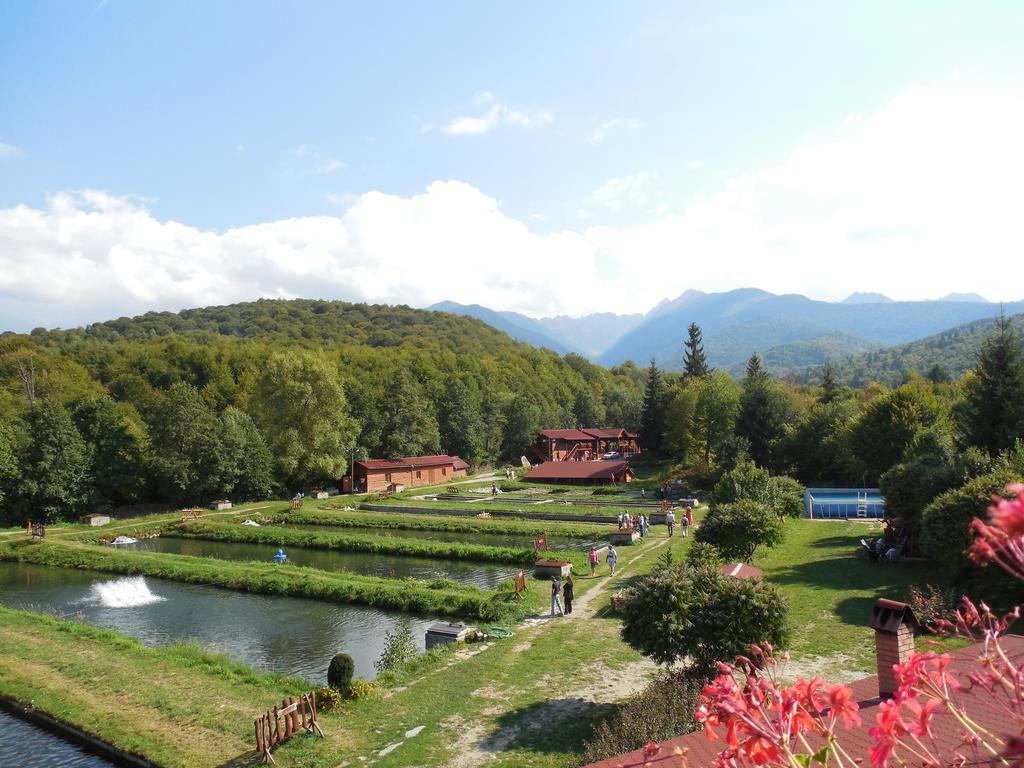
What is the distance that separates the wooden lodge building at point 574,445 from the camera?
268 ft

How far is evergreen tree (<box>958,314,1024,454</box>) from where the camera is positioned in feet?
99.5

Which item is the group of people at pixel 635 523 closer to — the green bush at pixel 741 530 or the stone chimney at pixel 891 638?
the green bush at pixel 741 530

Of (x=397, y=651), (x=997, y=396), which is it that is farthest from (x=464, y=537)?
(x=997, y=396)

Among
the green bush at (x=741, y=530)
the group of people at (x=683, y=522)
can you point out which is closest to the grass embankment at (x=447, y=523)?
the group of people at (x=683, y=522)

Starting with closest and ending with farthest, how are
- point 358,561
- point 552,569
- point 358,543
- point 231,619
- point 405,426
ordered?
point 231,619 → point 552,569 → point 358,561 → point 358,543 → point 405,426

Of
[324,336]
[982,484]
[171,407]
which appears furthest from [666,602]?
[324,336]

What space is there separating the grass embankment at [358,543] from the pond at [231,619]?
28.5 ft

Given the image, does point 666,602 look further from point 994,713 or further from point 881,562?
point 881,562

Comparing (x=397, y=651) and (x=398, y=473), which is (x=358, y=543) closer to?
(x=397, y=651)

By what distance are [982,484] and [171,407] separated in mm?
53857

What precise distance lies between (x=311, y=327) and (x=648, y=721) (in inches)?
5340

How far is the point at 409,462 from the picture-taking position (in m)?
63.8

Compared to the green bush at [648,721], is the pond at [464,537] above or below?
below

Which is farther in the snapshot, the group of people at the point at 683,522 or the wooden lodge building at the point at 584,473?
the wooden lodge building at the point at 584,473
